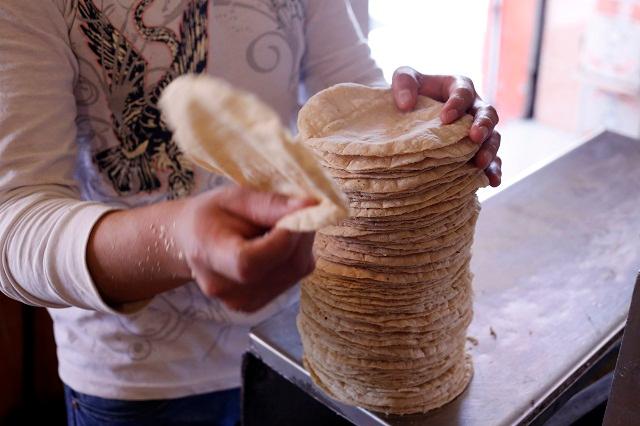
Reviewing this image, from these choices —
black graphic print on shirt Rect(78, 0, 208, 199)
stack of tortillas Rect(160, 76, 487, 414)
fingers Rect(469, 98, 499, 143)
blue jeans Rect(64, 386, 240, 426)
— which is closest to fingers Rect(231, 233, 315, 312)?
stack of tortillas Rect(160, 76, 487, 414)

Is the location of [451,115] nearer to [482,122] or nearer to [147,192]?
[482,122]

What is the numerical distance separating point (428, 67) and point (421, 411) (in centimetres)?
245

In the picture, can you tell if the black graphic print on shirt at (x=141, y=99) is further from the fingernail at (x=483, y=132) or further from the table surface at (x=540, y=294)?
the fingernail at (x=483, y=132)

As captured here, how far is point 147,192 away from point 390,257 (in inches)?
15.3

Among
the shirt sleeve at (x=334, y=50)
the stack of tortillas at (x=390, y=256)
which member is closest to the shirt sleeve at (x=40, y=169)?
the stack of tortillas at (x=390, y=256)

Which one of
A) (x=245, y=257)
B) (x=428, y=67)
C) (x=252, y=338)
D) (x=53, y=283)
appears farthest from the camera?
(x=428, y=67)

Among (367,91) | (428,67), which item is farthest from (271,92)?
(428,67)

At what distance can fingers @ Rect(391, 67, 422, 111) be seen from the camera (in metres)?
0.97

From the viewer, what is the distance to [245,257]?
2.01ft

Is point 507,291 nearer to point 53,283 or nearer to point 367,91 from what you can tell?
point 367,91

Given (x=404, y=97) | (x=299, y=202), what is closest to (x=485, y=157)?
(x=404, y=97)

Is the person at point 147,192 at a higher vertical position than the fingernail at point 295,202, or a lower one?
lower

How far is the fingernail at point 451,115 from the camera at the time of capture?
879mm

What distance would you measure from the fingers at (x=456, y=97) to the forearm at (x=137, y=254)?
1.13 feet
